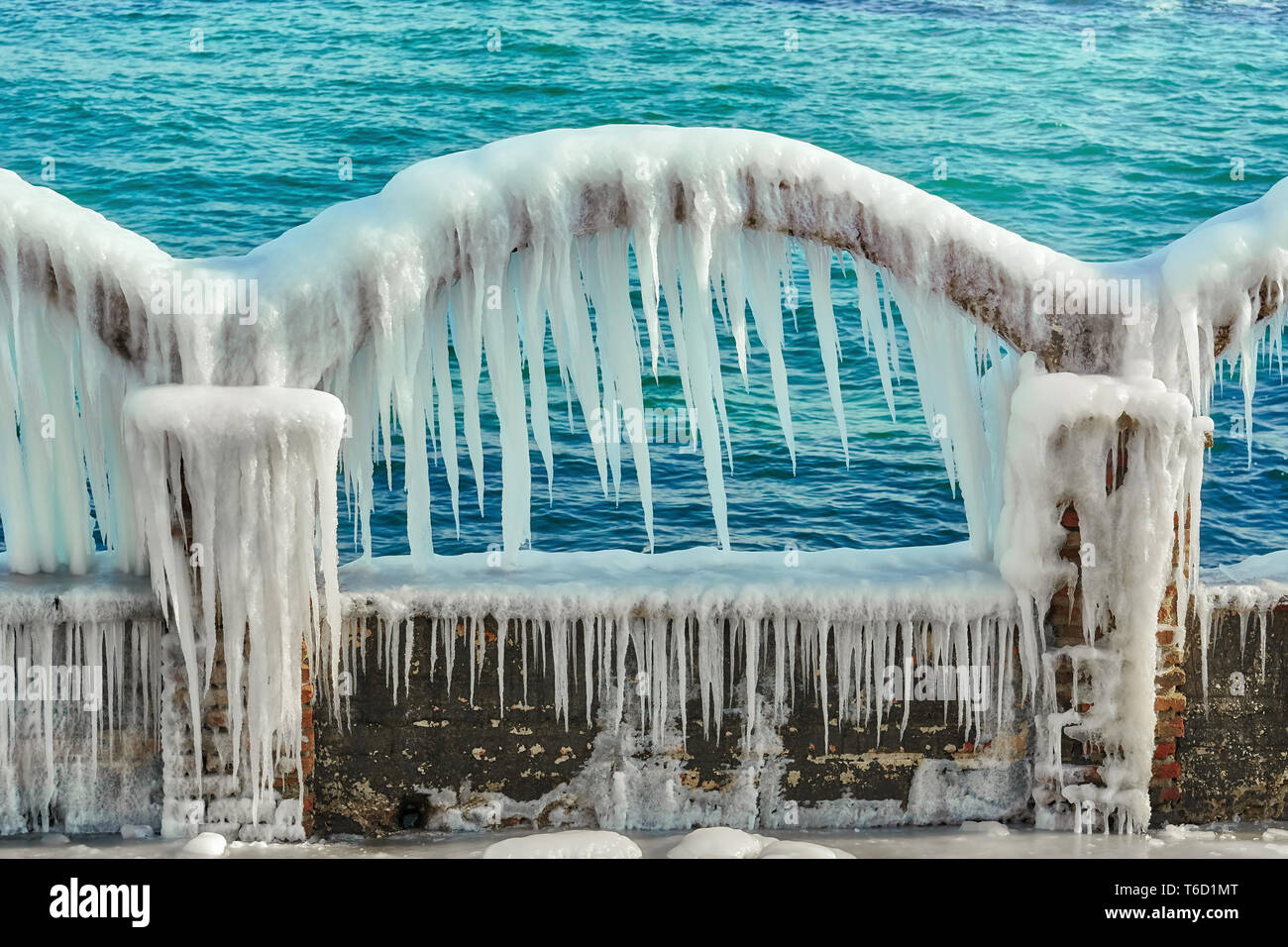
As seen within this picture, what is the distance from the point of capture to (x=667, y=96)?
3080 centimetres

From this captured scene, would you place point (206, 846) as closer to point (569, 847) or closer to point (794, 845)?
point (569, 847)

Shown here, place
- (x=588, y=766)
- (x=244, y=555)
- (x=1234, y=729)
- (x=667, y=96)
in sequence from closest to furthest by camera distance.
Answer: (x=244, y=555) → (x=588, y=766) → (x=1234, y=729) → (x=667, y=96)

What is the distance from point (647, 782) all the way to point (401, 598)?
1.50m

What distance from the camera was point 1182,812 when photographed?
277 inches

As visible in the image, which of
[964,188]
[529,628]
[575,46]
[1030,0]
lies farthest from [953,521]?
[1030,0]

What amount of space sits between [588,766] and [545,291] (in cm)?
230

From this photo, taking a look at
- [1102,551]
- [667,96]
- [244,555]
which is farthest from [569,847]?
[667,96]

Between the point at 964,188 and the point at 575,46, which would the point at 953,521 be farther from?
the point at 575,46

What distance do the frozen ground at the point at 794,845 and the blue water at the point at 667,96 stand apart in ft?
38.3

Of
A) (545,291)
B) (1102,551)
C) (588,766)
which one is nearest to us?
(545,291)

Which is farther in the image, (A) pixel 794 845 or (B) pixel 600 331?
(B) pixel 600 331

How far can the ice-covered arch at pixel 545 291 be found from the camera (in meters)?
6.28

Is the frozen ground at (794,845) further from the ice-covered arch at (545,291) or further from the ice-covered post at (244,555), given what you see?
the ice-covered arch at (545,291)

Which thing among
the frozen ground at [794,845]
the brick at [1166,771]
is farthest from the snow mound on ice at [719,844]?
the brick at [1166,771]
